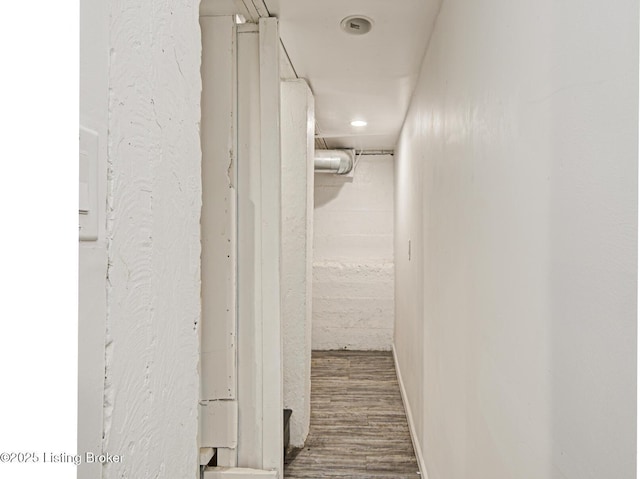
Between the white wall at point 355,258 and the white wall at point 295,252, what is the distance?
103 inches

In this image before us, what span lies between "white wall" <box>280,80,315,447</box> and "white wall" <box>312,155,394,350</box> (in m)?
2.62

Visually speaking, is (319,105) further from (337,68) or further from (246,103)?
(246,103)

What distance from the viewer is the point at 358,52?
2652mm

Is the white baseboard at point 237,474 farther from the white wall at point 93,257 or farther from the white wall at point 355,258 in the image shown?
the white wall at point 355,258

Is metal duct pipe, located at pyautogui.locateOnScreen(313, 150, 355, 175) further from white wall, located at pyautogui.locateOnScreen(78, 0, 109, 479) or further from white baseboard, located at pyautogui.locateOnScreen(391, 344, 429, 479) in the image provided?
white wall, located at pyautogui.locateOnScreen(78, 0, 109, 479)

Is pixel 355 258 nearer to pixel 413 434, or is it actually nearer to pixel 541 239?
pixel 413 434

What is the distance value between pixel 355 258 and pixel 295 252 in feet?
9.33

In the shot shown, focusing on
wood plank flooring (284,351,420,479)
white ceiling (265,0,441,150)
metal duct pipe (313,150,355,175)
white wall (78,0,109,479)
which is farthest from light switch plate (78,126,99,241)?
metal duct pipe (313,150,355,175)

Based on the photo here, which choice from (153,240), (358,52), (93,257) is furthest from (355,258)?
(93,257)

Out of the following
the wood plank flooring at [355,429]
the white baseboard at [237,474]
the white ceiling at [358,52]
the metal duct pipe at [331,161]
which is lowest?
the wood plank flooring at [355,429]

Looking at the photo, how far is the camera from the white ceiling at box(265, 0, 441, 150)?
2.13 meters

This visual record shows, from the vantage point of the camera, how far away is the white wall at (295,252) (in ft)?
9.62

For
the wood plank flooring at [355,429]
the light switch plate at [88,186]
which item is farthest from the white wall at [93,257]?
the wood plank flooring at [355,429]

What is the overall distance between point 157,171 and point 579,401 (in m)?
0.74
